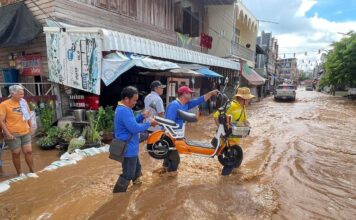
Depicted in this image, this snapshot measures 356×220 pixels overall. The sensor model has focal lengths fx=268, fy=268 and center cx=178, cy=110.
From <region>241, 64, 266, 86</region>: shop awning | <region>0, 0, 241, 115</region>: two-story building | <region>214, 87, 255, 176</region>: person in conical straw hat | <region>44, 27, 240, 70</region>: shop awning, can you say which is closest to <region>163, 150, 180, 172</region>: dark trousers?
<region>214, 87, 255, 176</region>: person in conical straw hat

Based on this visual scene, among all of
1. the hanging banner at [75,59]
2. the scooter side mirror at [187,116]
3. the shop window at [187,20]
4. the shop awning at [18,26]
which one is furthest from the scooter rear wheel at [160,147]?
the shop window at [187,20]

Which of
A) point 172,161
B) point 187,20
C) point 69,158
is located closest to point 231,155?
point 172,161

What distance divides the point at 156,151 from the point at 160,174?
2.47ft

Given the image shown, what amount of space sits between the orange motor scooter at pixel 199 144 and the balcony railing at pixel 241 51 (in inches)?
636

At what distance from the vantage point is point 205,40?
18047 millimetres

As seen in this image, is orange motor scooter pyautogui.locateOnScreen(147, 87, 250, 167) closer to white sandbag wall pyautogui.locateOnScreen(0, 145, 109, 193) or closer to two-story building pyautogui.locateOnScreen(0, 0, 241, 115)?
white sandbag wall pyautogui.locateOnScreen(0, 145, 109, 193)

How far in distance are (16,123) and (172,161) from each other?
2.85 meters

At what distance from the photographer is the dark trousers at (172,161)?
466 cm

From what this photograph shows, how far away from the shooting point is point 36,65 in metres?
8.84

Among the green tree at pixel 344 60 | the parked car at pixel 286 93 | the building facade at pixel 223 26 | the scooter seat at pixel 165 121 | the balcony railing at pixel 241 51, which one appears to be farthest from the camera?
the parked car at pixel 286 93

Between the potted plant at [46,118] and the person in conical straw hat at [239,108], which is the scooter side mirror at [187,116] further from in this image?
the potted plant at [46,118]

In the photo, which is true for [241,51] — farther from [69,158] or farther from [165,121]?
[165,121]

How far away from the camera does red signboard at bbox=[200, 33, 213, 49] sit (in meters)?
17.7

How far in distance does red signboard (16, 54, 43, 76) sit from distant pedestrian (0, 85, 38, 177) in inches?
173
